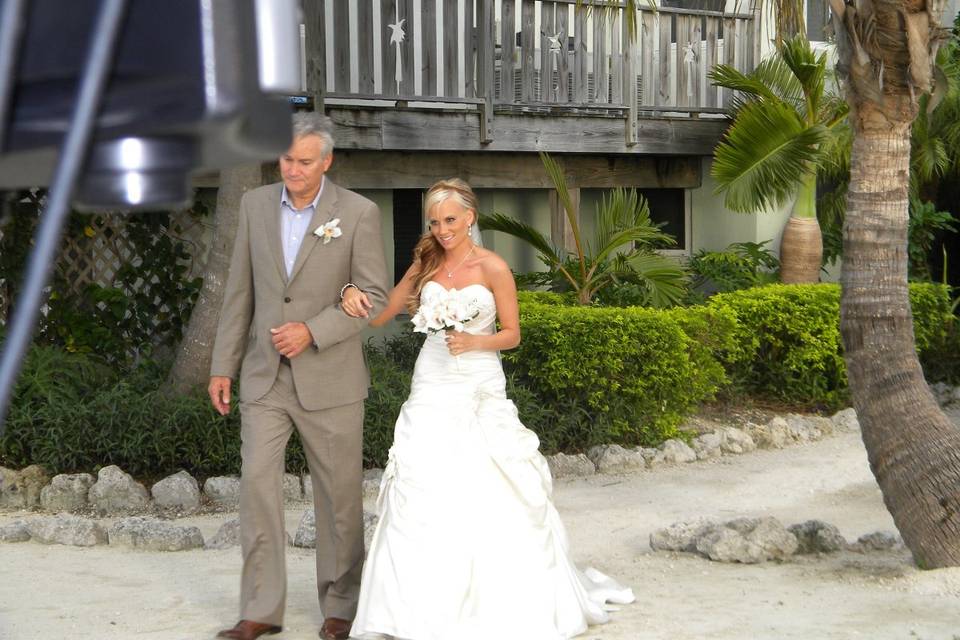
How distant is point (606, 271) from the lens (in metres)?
11.1

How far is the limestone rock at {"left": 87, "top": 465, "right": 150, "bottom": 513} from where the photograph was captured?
7.74 m

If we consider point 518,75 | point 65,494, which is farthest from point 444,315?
point 518,75

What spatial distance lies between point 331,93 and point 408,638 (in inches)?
245

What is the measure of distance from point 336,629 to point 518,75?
8270mm

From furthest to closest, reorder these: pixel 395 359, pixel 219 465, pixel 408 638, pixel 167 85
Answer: pixel 395 359
pixel 219 465
pixel 408 638
pixel 167 85

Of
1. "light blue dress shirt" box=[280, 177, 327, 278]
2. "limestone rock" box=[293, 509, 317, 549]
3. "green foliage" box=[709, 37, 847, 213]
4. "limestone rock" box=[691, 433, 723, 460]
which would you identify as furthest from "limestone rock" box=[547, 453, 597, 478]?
"light blue dress shirt" box=[280, 177, 327, 278]

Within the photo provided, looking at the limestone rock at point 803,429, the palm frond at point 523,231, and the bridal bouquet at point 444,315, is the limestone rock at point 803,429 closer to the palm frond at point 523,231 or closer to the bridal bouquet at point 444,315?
the palm frond at point 523,231

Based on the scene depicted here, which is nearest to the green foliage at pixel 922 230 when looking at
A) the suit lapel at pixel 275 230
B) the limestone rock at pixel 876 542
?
the limestone rock at pixel 876 542

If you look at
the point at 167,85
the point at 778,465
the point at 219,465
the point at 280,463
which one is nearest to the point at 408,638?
the point at 280,463

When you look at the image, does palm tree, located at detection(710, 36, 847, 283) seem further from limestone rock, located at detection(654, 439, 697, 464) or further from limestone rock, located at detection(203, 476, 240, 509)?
limestone rock, located at detection(203, 476, 240, 509)

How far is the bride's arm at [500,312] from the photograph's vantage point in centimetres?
552

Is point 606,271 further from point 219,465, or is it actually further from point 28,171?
point 28,171

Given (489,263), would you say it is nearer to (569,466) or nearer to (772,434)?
(569,466)

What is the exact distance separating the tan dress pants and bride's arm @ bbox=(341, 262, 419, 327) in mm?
357
